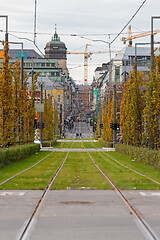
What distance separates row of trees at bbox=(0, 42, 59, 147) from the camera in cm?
3378

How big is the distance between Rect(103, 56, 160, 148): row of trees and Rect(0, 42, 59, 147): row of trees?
9.47 meters

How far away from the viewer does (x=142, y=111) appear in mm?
39500

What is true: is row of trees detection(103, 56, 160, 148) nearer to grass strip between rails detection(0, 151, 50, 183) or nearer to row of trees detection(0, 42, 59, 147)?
grass strip between rails detection(0, 151, 50, 183)

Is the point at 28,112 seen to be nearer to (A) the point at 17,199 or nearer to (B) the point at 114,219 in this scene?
(A) the point at 17,199

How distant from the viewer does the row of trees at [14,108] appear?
111ft

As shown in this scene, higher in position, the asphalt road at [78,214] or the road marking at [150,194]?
the asphalt road at [78,214]

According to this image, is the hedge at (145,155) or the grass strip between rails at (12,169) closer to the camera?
the grass strip between rails at (12,169)

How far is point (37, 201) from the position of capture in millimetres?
12844

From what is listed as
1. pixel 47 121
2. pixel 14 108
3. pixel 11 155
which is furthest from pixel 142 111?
pixel 47 121

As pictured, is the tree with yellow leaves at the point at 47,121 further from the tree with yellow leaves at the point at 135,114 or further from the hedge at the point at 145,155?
the hedge at the point at 145,155

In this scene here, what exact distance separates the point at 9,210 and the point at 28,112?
3585 centimetres

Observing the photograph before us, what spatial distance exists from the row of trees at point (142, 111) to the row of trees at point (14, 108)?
9467mm

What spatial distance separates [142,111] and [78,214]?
96.4 ft

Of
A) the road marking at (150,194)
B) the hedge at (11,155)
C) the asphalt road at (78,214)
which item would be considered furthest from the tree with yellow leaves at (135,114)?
the asphalt road at (78,214)
